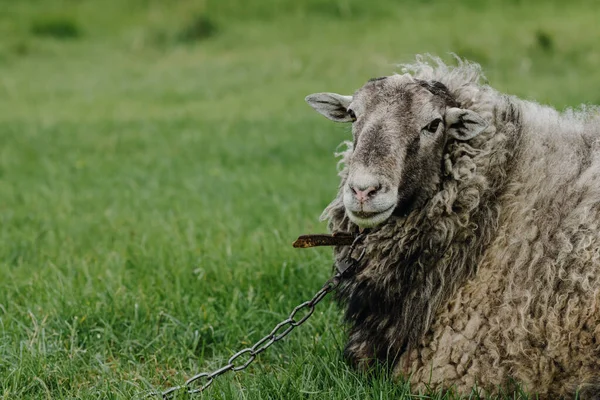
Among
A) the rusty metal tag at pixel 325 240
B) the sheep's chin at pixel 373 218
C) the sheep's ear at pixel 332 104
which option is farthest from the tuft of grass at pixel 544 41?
the sheep's chin at pixel 373 218

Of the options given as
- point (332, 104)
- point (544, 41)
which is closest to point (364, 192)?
point (332, 104)

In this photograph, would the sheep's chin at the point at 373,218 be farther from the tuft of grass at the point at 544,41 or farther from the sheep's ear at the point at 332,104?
the tuft of grass at the point at 544,41

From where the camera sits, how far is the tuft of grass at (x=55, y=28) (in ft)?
68.2

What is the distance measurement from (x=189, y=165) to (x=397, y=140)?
6.42 metres

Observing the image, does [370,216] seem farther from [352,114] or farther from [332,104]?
[332,104]

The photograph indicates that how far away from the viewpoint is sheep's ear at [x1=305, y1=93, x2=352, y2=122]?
3.97 meters

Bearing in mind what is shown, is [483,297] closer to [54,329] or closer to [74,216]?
[54,329]

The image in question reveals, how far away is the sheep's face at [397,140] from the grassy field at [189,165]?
830 mm

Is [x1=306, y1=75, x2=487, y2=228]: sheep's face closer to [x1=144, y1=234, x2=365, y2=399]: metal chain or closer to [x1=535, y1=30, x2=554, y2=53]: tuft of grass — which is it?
[x1=144, y1=234, x2=365, y2=399]: metal chain

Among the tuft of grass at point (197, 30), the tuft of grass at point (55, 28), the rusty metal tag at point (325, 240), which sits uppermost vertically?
the rusty metal tag at point (325, 240)

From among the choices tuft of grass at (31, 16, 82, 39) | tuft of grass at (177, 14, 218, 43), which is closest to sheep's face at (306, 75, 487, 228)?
tuft of grass at (177, 14, 218, 43)

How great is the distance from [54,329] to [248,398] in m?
1.52

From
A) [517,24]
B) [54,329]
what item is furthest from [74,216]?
[517,24]

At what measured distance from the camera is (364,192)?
10.9ft
